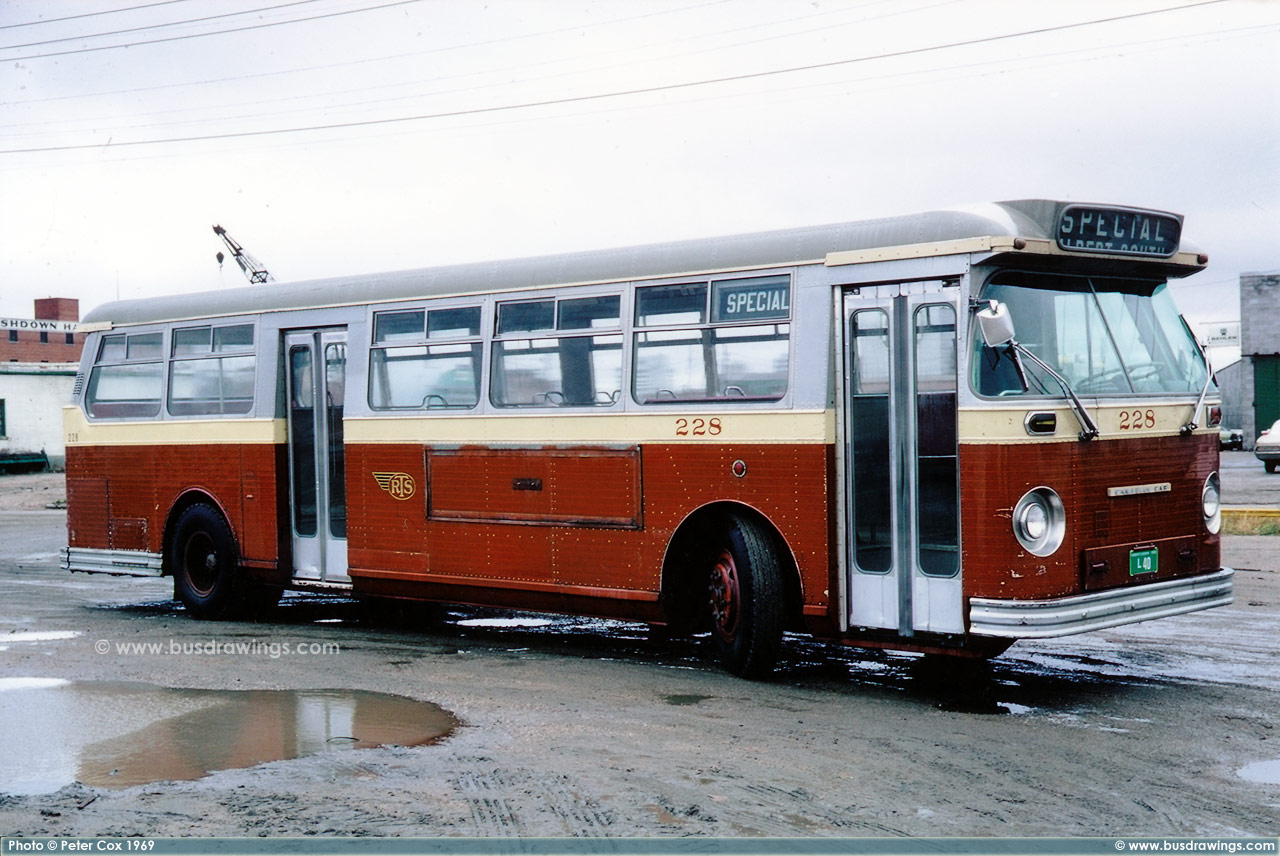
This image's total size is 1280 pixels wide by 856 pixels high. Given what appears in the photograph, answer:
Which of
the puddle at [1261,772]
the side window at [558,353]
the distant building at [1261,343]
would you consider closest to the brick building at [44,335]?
the distant building at [1261,343]

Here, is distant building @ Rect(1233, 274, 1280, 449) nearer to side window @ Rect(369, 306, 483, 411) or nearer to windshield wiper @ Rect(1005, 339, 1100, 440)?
side window @ Rect(369, 306, 483, 411)

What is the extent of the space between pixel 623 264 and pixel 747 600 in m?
2.63

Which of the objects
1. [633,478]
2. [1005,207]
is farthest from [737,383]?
[1005,207]

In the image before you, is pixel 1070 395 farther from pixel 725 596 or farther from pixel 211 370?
pixel 211 370

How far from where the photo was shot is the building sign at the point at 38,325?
278 feet

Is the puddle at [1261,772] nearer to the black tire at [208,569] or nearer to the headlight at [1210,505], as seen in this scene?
the headlight at [1210,505]

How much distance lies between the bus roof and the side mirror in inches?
21.1

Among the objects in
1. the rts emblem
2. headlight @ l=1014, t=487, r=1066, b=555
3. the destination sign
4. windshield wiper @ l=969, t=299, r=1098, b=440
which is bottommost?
headlight @ l=1014, t=487, r=1066, b=555

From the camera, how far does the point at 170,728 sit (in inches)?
311

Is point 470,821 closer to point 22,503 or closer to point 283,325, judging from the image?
point 283,325

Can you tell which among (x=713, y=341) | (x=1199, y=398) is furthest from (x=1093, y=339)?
(x=713, y=341)

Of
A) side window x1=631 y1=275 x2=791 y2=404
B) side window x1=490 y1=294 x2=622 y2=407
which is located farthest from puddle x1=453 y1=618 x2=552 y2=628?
side window x1=631 y1=275 x2=791 y2=404

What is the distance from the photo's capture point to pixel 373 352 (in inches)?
469

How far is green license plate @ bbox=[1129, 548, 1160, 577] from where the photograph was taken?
8.47 meters
